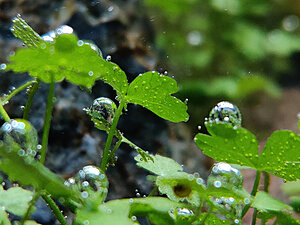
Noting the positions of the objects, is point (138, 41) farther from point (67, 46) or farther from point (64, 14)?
point (67, 46)

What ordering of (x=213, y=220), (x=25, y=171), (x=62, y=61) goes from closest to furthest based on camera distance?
1. (x=25, y=171)
2. (x=62, y=61)
3. (x=213, y=220)

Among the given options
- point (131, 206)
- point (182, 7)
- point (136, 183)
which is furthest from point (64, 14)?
point (182, 7)

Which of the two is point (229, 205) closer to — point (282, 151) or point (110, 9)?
point (282, 151)

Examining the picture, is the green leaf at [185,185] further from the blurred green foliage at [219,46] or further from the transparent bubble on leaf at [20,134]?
the blurred green foliage at [219,46]

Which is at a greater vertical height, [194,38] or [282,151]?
[282,151]

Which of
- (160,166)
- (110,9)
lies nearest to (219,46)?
(110,9)

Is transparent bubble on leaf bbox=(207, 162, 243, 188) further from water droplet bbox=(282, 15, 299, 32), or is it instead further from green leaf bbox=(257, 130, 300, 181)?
water droplet bbox=(282, 15, 299, 32)
